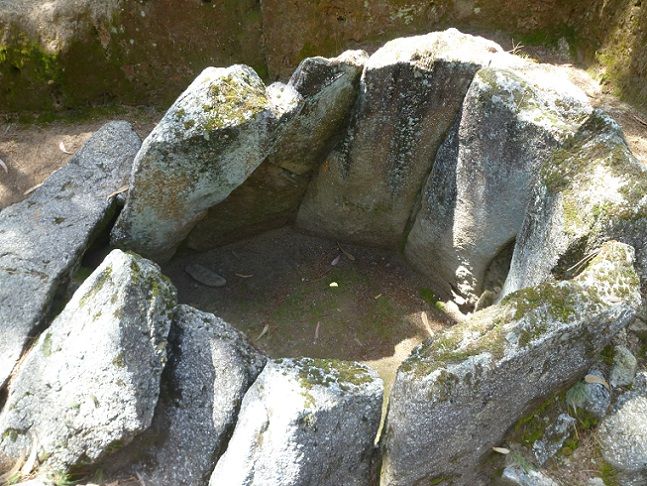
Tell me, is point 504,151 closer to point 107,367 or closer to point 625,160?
point 625,160

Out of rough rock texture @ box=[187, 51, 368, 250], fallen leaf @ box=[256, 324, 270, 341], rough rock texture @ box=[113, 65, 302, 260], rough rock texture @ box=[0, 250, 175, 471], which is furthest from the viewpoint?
fallen leaf @ box=[256, 324, 270, 341]

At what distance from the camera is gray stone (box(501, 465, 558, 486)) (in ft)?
6.63

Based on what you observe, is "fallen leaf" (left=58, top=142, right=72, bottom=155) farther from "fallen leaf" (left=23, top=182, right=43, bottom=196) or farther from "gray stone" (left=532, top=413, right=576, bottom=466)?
"gray stone" (left=532, top=413, right=576, bottom=466)

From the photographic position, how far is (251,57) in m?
3.96

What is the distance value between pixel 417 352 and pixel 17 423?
4.52ft

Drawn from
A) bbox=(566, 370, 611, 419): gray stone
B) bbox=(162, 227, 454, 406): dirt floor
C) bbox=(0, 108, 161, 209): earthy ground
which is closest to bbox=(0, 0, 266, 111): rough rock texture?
bbox=(0, 108, 161, 209): earthy ground

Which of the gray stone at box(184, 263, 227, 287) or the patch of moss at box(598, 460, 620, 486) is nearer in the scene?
the patch of moss at box(598, 460, 620, 486)

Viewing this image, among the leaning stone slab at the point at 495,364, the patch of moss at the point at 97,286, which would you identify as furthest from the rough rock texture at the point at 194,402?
the leaning stone slab at the point at 495,364

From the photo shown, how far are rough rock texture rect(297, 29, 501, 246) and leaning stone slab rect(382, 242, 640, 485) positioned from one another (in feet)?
3.32

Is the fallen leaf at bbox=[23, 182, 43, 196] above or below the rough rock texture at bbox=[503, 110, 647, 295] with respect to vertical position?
below

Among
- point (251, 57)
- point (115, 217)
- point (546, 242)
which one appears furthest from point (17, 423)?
point (251, 57)

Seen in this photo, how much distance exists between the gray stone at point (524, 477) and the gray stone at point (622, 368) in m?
0.39

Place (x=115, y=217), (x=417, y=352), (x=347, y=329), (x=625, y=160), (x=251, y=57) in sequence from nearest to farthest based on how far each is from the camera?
(x=417, y=352), (x=625, y=160), (x=115, y=217), (x=347, y=329), (x=251, y=57)

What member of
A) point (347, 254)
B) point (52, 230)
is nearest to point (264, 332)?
point (347, 254)
